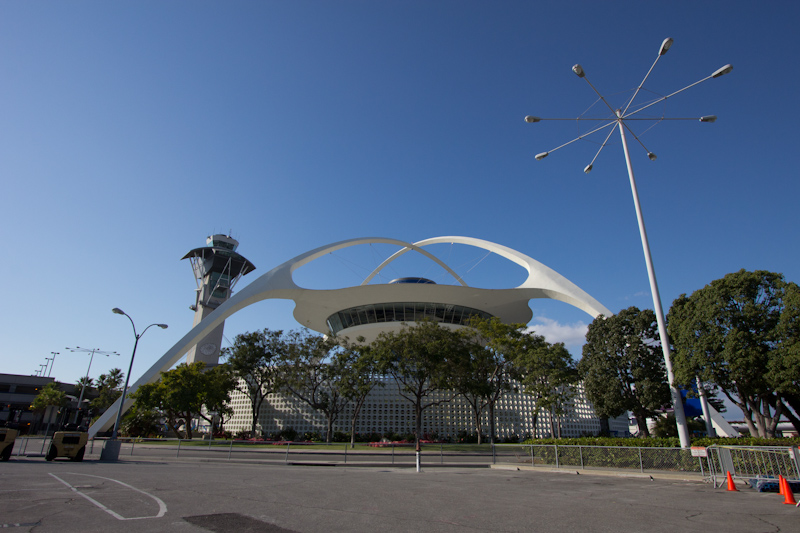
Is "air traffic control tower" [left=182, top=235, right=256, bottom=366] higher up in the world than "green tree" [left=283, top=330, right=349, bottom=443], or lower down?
higher up

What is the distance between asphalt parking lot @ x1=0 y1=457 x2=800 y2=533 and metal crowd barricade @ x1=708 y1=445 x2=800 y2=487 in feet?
4.10

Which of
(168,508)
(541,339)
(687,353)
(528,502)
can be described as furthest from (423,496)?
(541,339)

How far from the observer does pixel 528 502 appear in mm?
8914

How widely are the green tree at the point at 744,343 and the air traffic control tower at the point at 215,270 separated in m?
83.3

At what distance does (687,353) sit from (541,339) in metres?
13.6

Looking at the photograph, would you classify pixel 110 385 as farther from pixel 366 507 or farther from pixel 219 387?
pixel 366 507

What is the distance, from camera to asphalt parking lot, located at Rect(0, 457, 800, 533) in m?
6.28

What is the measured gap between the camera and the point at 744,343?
53.9 ft

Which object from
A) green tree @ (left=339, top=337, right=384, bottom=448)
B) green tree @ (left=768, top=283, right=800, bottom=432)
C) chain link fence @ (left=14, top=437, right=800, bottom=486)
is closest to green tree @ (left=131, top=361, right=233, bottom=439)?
chain link fence @ (left=14, top=437, right=800, bottom=486)

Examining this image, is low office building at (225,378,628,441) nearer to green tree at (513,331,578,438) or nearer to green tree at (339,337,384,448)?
green tree at (339,337,384,448)

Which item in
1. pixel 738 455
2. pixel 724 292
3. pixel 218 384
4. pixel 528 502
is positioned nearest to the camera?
pixel 528 502

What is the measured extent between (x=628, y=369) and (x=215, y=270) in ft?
272

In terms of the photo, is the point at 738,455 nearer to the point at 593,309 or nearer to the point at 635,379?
the point at 635,379

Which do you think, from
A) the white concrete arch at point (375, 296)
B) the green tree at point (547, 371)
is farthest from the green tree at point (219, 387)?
the green tree at point (547, 371)
